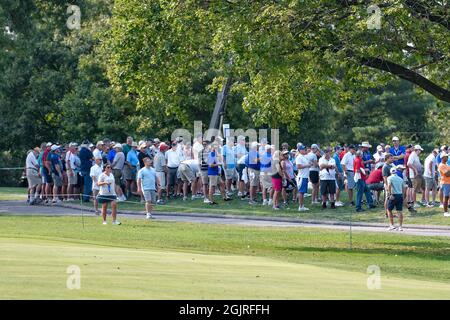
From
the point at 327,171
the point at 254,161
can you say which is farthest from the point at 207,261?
the point at 254,161

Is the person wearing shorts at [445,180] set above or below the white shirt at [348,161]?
below

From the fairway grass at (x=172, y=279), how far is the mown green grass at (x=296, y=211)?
12.9m

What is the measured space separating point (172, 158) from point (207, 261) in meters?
17.8

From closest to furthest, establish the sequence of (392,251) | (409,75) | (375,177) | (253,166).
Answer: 1. (392,251)
2. (409,75)
3. (375,177)
4. (253,166)

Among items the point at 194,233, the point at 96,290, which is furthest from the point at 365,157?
the point at 96,290

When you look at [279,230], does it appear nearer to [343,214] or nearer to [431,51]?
[343,214]

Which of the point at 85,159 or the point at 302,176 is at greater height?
the point at 85,159

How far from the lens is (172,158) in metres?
36.7

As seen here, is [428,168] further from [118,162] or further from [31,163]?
[31,163]

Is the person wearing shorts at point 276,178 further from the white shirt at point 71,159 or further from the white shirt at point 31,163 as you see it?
the white shirt at point 31,163

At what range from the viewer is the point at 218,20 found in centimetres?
2473

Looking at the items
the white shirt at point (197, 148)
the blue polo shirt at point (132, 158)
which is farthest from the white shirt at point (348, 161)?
the blue polo shirt at point (132, 158)

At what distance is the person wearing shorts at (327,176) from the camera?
111ft

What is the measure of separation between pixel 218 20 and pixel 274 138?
12.5m
